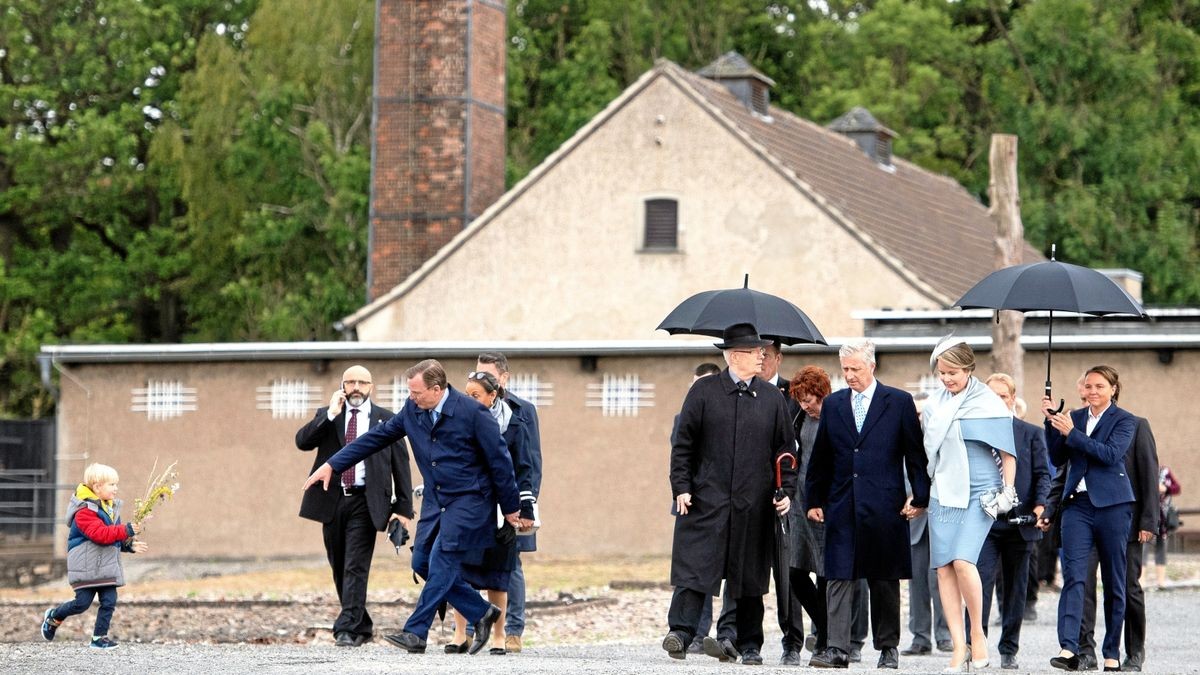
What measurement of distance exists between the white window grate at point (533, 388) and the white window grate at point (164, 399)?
4.69 metres

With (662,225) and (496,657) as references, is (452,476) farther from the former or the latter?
(662,225)

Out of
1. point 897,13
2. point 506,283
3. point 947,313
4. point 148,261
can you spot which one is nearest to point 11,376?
point 148,261

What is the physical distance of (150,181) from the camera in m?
48.8

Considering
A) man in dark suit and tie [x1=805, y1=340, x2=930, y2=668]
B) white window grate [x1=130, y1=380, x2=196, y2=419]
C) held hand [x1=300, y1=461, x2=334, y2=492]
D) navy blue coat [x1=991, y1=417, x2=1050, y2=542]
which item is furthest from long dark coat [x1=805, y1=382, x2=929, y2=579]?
white window grate [x1=130, y1=380, x2=196, y2=419]

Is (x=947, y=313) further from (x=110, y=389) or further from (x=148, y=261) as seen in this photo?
(x=148, y=261)

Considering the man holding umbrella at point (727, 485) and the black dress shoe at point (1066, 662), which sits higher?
the man holding umbrella at point (727, 485)

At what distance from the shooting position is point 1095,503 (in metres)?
12.3

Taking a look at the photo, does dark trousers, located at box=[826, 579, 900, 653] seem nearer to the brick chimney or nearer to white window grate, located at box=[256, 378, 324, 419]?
white window grate, located at box=[256, 378, 324, 419]

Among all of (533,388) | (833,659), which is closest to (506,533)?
(833,659)

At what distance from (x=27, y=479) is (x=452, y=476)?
23741 millimetres

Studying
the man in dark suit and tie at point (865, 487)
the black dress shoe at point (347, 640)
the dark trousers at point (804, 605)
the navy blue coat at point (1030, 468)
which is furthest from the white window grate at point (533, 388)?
the man in dark suit and tie at point (865, 487)

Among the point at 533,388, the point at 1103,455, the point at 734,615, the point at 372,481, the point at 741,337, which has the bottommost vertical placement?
the point at 734,615

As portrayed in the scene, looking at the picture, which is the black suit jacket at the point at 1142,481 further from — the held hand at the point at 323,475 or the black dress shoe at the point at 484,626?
the held hand at the point at 323,475

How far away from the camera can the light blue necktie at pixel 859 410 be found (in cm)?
1160
